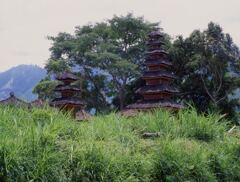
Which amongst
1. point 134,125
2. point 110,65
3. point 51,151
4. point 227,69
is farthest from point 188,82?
point 51,151

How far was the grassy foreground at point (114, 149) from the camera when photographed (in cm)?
363

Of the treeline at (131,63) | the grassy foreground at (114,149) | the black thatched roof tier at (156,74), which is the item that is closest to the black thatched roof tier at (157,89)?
the black thatched roof tier at (156,74)

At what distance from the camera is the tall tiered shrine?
27.5 metres

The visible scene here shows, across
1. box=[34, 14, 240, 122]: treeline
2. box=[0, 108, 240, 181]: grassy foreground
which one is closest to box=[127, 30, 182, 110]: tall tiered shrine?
box=[34, 14, 240, 122]: treeline

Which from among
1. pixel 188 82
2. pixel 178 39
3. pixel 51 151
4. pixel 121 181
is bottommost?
pixel 121 181

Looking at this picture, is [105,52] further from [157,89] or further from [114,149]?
[114,149]

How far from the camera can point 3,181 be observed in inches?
134

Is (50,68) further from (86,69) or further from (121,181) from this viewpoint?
(121,181)

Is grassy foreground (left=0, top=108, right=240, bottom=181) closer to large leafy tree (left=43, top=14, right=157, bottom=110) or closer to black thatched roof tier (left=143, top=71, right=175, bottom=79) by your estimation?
black thatched roof tier (left=143, top=71, right=175, bottom=79)

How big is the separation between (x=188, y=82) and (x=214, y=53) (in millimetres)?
3398

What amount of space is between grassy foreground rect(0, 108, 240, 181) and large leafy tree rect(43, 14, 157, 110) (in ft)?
97.0

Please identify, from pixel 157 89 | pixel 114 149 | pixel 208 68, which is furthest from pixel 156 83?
pixel 114 149

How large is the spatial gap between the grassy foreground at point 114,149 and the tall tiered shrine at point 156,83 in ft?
67.9

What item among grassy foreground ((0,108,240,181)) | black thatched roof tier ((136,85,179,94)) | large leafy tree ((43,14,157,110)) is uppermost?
large leafy tree ((43,14,157,110))
